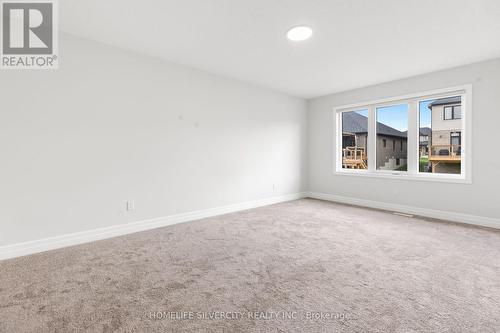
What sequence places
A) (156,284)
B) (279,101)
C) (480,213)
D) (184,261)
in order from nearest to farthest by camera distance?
1. (156,284)
2. (184,261)
3. (480,213)
4. (279,101)

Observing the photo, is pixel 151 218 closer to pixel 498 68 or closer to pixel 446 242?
pixel 446 242

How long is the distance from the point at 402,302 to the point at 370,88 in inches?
159

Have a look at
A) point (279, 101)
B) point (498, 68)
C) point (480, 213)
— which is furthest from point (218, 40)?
point (480, 213)

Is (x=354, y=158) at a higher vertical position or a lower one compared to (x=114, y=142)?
lower

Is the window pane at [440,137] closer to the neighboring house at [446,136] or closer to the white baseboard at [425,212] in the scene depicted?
the neighboring house at [446,136]

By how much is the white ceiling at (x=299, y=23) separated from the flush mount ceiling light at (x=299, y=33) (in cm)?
8

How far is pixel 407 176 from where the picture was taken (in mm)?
4176

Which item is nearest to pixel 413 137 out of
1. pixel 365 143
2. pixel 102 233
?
pixel 365 143

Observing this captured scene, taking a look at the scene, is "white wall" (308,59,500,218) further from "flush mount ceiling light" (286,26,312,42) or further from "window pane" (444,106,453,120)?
"flush mount ceiling light" (286,26,312,42)

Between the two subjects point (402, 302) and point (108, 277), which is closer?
point (402, 302)

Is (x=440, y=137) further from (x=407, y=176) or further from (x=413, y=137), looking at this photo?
(x=407, y=176)

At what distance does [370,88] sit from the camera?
4590 mm

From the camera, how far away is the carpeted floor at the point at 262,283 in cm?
149

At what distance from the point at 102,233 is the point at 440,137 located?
5297mm
